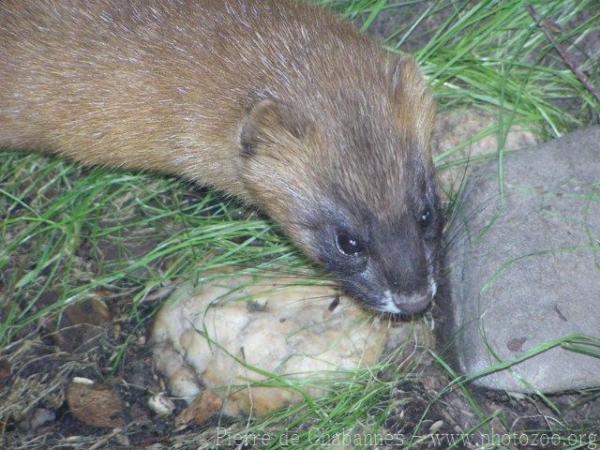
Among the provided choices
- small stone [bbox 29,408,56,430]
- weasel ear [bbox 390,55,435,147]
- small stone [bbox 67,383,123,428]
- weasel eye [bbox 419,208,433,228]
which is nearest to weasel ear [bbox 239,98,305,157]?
weasel ear [bbox 390,55,435,147]

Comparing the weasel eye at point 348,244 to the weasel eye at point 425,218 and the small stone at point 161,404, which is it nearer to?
the weasel eye at point 425,218

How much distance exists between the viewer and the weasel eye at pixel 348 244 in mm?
4426

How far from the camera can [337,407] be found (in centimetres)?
459

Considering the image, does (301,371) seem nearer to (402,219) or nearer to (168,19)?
(402,219)

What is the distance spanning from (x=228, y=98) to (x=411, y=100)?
98 cm

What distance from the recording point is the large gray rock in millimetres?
4371

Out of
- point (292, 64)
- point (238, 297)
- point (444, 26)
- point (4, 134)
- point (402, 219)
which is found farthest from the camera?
point (444, 26)

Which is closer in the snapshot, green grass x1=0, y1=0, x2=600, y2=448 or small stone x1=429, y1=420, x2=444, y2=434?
small stone x1=429, y1=420, x2=444, y2=434

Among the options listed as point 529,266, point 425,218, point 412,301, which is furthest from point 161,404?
point 529,266

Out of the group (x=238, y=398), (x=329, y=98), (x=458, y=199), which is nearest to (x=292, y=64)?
(x=329, y=98)

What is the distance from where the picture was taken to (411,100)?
184 inches

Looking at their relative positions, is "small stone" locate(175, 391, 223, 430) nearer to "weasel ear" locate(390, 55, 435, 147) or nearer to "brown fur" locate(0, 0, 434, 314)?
"brown fur" locate(0, 0, 434, 314)

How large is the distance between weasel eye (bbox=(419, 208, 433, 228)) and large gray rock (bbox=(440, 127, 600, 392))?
0.46m

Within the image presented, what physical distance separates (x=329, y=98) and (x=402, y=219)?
717mm
